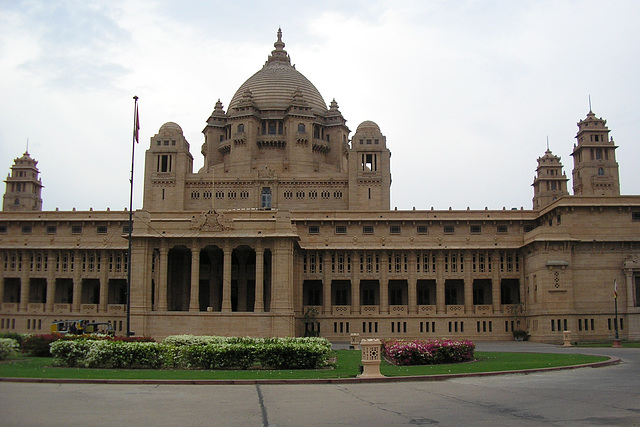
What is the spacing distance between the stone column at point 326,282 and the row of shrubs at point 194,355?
34879 millimetres

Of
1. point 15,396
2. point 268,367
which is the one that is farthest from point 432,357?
point 15,396

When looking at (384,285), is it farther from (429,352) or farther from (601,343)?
(429,352)

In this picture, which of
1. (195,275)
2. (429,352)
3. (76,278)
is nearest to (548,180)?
(195,275)

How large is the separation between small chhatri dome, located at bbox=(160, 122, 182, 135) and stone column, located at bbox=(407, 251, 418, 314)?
3420 centimetres

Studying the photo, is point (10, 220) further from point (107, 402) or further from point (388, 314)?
point (107, 402)

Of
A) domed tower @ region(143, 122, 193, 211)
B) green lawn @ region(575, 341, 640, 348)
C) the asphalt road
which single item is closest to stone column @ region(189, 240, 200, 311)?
domed tower @ region(143, 122, 193, 211)

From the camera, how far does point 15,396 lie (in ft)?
67.5

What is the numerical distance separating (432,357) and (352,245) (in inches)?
1378

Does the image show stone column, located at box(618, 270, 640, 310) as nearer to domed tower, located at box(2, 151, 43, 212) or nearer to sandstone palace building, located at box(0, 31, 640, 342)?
sandstone palace building, located at box(0, 31, 640, 342)

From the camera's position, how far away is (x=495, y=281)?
67.6 m

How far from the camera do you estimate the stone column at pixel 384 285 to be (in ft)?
221

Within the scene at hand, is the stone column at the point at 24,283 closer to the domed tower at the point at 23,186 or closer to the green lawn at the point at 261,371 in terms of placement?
the domed tower at the point at 23,186

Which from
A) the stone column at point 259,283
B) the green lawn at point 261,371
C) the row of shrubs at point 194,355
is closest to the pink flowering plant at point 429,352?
the green lawn at point 261,371

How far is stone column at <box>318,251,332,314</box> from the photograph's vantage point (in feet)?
221
